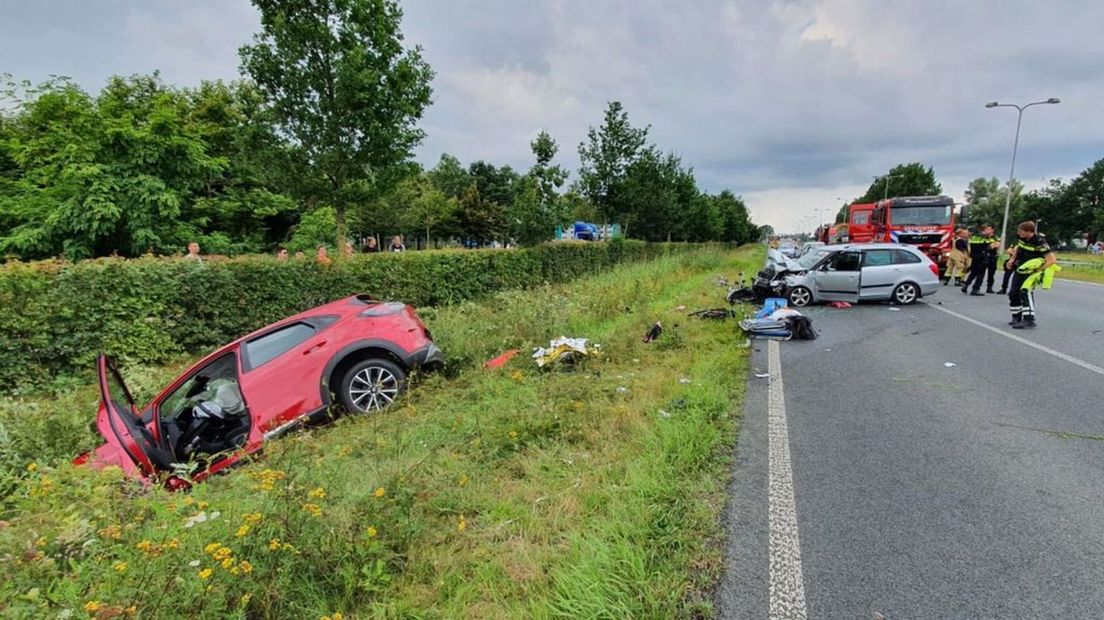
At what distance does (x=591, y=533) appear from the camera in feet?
8.74

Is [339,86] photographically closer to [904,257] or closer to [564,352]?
[564,352]

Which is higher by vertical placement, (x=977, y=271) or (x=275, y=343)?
(x=977, y=271)

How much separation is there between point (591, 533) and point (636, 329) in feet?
18.8

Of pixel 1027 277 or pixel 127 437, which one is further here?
pixel 1027 277

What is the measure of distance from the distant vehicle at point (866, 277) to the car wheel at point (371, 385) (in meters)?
9.33

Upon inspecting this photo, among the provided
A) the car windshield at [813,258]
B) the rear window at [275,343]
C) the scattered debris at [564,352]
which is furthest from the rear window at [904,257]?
the rear window at [275,343]

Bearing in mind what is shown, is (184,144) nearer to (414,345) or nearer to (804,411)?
(414,345)

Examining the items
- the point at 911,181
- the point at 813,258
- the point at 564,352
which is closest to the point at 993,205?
the point at 911,181

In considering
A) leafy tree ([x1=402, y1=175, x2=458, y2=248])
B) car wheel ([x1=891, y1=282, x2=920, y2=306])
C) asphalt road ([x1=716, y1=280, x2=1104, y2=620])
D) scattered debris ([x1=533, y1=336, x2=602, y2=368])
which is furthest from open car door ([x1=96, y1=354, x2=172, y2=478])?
leafy tree ([x1=402, y1=175, x2=458, y2=248])

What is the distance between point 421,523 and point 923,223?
21207 mm

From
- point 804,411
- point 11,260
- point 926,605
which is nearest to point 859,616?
point 926,605

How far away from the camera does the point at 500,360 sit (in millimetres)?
7051

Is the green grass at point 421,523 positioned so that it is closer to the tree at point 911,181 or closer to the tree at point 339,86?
the tree at point 339,86

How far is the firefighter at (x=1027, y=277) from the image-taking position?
7.88 metres
